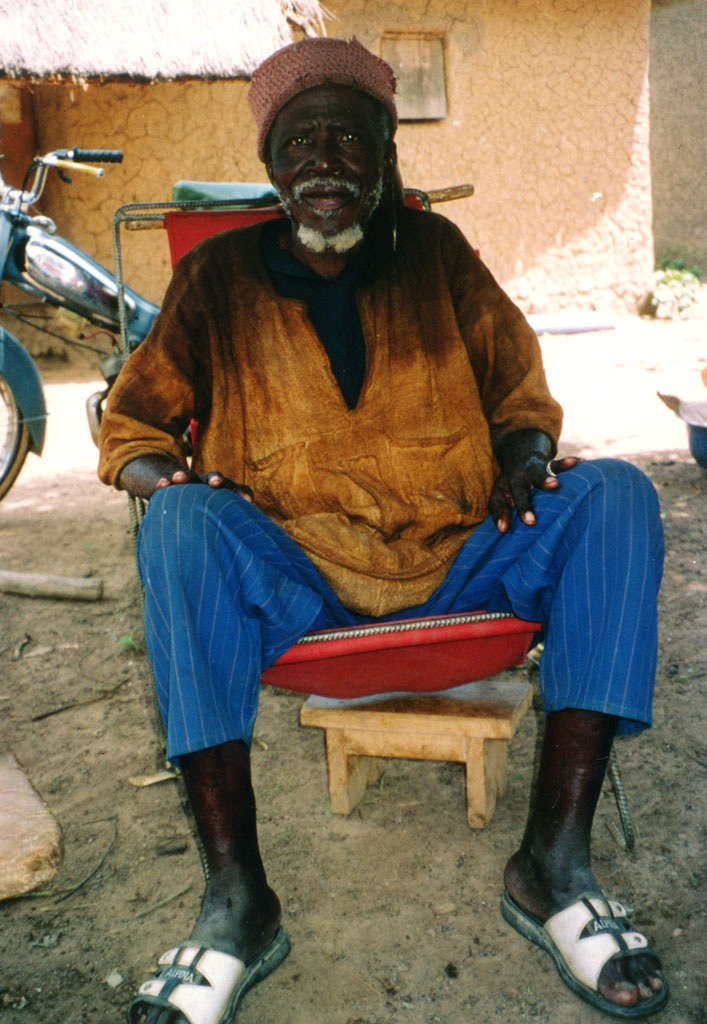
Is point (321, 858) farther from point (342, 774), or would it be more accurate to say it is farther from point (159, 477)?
point (159, 477)

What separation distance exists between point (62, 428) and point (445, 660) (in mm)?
5151

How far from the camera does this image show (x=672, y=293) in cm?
959

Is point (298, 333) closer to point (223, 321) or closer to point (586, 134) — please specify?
point (223, 321)

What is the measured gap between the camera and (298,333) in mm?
2162

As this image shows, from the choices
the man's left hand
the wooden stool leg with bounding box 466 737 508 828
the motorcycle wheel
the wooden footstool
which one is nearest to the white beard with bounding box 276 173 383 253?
the man's left hand

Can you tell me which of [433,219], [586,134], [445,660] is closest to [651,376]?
[586,134]

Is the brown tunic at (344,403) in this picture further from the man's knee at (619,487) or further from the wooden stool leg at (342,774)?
the wooden stool leg at (342,774)

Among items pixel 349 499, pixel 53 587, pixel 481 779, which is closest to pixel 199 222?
pixel 349 499

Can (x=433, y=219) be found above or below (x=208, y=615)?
above

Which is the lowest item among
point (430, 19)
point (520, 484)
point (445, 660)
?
point (445, 660)

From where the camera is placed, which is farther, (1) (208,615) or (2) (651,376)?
(2) (651,376)

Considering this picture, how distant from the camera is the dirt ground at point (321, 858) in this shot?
1.75 m

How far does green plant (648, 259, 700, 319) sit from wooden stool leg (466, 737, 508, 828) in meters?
8.19

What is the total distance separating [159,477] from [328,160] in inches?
32.0
